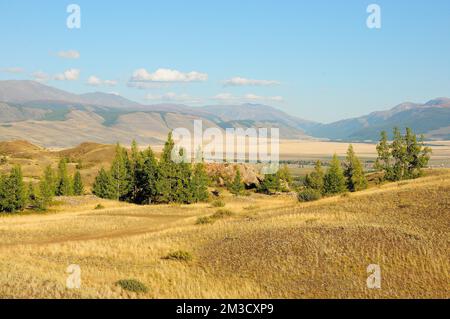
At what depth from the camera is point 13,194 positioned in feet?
226

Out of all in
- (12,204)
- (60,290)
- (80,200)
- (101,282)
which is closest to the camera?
(60,290)


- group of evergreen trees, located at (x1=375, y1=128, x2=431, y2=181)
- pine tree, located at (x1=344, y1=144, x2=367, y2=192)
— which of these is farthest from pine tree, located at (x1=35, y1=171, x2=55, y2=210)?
group of evergreen trees, located at (x1=375, y1=128, x2=431, y2=181)

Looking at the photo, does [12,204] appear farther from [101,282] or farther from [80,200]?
[101,282]

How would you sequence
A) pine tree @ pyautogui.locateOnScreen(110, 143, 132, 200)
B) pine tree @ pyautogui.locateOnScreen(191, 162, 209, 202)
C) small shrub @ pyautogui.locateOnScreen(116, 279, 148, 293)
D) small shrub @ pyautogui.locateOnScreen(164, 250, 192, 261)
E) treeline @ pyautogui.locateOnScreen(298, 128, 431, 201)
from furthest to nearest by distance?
pine tree @ pyautogui.locateOnScreen(110, 143, 132, 200) < treeline @ pyautogui.locateOnScreen(298, 128, 431, 201) < pine tree @ pyautogui.locateOnScreen(191, 162, 209, 202) < small shrub @ pyautogui.locateOnScreen(164, 250, 192, 261) < small shrub @ pyautogui.locateOnScreen(116, 279, 148, 293)

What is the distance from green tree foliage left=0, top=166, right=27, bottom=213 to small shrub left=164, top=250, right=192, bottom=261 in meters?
47.5

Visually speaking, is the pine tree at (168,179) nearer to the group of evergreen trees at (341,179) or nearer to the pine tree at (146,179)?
the pine tree at (146,179)

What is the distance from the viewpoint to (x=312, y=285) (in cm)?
2392

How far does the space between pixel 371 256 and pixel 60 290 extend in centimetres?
1675

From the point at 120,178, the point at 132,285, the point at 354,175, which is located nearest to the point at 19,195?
the point at 120,178

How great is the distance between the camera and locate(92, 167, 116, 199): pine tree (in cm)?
8700

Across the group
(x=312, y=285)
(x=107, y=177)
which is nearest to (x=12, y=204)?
(x=107, y=177)

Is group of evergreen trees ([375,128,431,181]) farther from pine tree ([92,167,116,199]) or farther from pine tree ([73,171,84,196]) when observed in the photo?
pine tree ([73,171,84,196])

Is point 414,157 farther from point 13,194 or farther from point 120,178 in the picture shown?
point 13,194

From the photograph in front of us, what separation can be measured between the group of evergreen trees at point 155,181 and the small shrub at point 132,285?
58.1m
